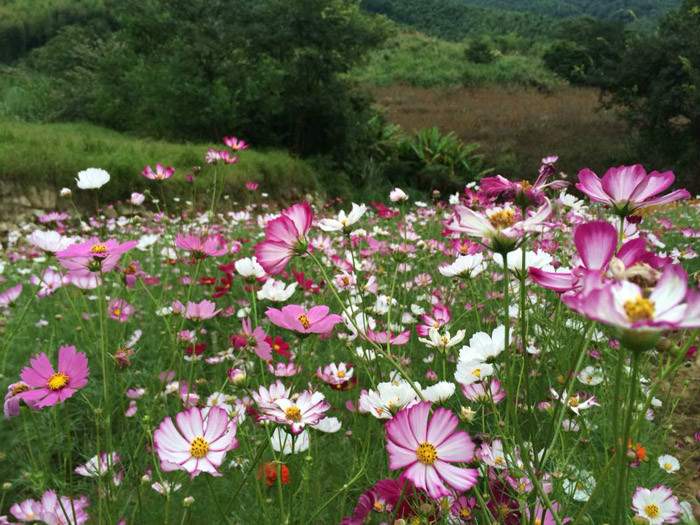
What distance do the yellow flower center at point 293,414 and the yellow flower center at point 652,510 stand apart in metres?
0.51

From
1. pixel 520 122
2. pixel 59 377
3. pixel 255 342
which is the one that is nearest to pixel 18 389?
pixel 59 377

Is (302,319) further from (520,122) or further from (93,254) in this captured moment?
(520,122)

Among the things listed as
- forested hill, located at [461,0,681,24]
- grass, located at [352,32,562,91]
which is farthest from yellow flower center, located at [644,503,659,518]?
forested hill, located at [461,0,681,24]

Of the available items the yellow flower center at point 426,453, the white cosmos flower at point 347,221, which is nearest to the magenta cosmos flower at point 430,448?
the yellow flower center at point 426,453

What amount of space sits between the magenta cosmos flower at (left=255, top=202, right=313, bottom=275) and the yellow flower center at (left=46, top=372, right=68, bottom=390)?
313 mm

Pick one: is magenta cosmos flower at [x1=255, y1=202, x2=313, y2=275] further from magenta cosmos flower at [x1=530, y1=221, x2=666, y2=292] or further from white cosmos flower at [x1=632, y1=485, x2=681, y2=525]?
white cosmos flower at [x1=632, y1=485, x2=681, y2=525]

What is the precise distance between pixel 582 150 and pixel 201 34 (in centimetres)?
736

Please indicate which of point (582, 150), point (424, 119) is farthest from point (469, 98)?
point (582, 150)

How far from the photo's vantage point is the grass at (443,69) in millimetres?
18094

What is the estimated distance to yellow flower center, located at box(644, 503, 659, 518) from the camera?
70cm

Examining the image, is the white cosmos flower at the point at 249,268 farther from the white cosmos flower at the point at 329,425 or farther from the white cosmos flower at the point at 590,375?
the white cosmos flower at the point at 590,375

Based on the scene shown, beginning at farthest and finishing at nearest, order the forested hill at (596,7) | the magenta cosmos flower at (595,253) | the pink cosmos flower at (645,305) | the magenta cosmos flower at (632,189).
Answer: the forested hill at (596,7), the magenta cosmos flower at (632,189), the magenta cosmos flower at (595,253), the pink cosmos flower at (645,305)

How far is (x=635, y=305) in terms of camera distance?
34 cm

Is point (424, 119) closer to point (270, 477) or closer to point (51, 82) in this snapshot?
point (51, 82)
